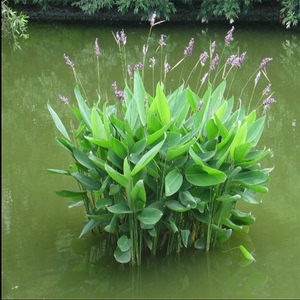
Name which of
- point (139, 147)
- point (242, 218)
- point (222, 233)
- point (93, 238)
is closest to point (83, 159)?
point (139, 147)

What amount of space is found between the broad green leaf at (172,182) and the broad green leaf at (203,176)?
64 mm

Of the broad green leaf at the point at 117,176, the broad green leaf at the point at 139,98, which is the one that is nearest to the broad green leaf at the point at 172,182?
the broad green leaf at the point at 117,176

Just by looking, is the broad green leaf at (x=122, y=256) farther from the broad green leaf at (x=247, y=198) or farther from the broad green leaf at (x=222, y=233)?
the broad green leaf at (x=247, y=198)

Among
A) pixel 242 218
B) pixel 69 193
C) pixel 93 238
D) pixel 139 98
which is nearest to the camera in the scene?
pixel 139 98

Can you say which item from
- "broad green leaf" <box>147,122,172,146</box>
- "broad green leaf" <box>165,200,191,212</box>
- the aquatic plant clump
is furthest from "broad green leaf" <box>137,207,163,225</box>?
"broad green leaf" <box>147,122,172,146</box>

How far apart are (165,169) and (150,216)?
0.95 feet

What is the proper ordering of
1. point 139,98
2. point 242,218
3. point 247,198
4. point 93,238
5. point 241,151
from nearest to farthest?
point 241,151 < point 139,98 < point 247,198 < point 242,218 < point 93,238

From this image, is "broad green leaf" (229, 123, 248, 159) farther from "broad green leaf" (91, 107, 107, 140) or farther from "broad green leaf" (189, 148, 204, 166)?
"broad green leaf" (91, 107, 107, 140)

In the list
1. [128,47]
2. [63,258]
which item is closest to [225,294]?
[63,258]

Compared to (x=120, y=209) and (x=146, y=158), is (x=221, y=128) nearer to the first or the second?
(x=146, y=158)

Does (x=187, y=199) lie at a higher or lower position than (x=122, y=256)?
higher

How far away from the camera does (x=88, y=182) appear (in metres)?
3.98

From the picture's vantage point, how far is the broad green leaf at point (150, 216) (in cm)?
371

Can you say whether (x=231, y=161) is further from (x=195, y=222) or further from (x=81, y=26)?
(x=81, y=26)
